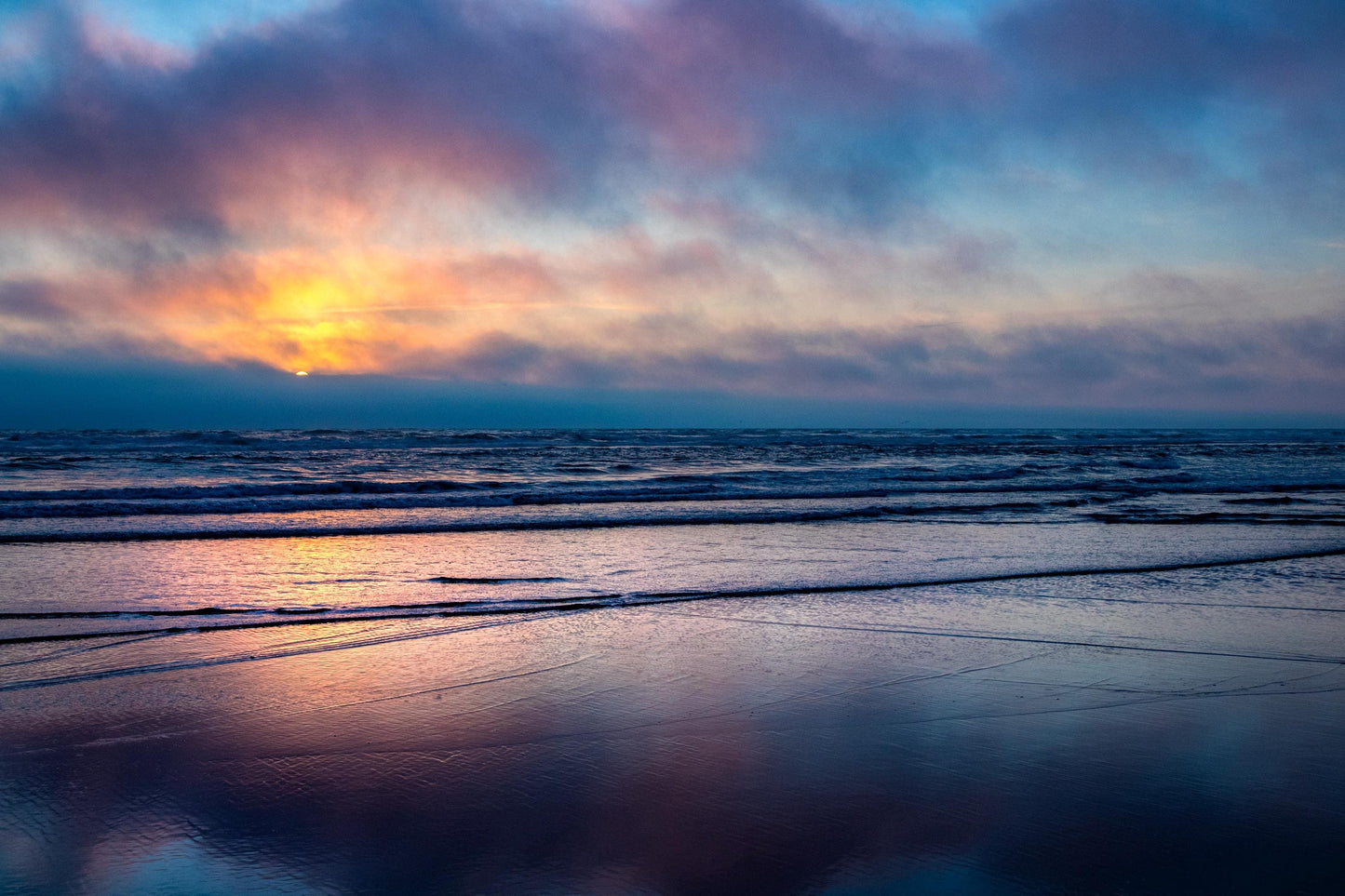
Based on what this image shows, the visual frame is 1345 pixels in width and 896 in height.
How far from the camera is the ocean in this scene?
302 centimetres

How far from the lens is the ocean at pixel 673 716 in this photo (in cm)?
302

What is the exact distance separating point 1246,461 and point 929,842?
131ft

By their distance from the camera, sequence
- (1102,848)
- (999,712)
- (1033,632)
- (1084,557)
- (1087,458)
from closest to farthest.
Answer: (1102,848)
(999,712)
(1033,632)
(1084,557)
(1087,458)

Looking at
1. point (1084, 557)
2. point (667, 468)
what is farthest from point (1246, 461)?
point (1084, 557)

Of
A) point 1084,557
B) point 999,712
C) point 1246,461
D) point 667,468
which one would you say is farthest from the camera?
point 1246,461

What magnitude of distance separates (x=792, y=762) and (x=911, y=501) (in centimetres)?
1513

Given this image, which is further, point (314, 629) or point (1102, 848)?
point (314, 629)

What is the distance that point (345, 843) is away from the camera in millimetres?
3121

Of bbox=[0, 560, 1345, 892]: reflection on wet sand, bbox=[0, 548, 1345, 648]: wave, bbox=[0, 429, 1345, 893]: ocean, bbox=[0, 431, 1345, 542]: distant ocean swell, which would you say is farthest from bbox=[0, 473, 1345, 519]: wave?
bbox=[0, 560, 1345, 892]: reflection on wet sand

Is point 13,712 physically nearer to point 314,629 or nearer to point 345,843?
point 314,629

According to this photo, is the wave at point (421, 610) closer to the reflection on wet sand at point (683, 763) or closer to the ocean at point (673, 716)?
the ocean at point (673, 716)

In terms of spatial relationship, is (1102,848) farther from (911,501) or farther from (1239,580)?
(911,501)

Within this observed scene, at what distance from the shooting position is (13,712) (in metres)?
4.66

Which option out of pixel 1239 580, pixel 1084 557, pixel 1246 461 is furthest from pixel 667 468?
pixel 1246 461
